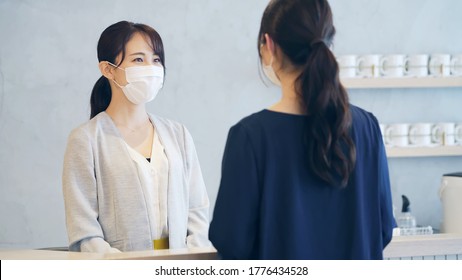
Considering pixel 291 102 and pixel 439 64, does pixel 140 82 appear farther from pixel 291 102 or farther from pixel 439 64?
pixel 439 64

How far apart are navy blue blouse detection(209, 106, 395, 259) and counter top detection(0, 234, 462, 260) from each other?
0.67 feet

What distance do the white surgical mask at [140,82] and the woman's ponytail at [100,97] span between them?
0.14ft

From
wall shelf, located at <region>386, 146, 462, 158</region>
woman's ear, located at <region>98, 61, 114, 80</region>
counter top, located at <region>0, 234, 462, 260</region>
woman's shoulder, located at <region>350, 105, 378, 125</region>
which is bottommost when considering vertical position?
counter top, located at <region>0, 234, 462, 260</region>

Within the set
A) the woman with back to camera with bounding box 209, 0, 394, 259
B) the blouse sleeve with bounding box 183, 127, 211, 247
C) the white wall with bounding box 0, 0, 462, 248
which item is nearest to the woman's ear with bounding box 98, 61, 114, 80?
the blouse sleeve with bounding box 183, 127, 211, 247

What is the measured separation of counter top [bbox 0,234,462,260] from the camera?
1.38 m

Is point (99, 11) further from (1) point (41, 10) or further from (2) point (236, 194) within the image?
(2) point (236, 194)

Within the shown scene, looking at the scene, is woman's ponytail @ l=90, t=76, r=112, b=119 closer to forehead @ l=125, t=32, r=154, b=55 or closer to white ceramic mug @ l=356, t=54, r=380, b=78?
forehead @ l=125, t=32, r=154, b=55

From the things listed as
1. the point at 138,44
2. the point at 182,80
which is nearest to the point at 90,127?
the point at 138,44

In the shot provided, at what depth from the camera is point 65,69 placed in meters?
2.62

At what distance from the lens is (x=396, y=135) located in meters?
2.81

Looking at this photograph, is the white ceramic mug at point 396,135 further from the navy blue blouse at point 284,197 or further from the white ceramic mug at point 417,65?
the navy blue blouse at point 284,197

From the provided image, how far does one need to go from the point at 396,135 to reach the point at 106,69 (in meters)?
1.39
